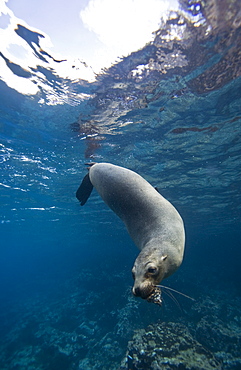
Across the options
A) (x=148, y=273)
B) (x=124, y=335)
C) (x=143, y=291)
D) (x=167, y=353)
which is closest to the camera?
(x=143, y=291)

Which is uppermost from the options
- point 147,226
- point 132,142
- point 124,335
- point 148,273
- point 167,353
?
point 132,142

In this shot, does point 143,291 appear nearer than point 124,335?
Yes

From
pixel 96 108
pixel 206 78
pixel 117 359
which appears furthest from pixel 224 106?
pixel 117 359

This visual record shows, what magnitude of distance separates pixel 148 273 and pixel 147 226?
60cm

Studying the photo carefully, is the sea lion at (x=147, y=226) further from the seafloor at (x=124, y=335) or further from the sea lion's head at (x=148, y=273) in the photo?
the seafloor at (x=124, y=335)

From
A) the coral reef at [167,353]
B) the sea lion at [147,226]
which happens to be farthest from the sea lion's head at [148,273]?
the coral reef at [167,353]

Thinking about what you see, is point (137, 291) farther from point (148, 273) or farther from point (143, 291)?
point (148, 273)

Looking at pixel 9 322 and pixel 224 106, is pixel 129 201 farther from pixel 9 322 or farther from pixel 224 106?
pixel 9 322

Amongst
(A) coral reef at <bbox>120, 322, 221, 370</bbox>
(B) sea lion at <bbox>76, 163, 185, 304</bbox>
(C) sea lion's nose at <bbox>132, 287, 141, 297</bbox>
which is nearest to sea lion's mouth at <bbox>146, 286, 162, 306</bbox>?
(B) sea lion at <bbox>76, 163, 185, 304</bbox>

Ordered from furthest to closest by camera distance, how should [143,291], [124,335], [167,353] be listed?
[124,335], [167,353], [143,291]

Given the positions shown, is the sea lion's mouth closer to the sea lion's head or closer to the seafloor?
the sea lion's head

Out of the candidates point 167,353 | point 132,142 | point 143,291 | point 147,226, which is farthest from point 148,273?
point 132,142

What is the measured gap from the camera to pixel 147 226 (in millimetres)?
2287

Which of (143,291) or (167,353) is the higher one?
(143,291)
